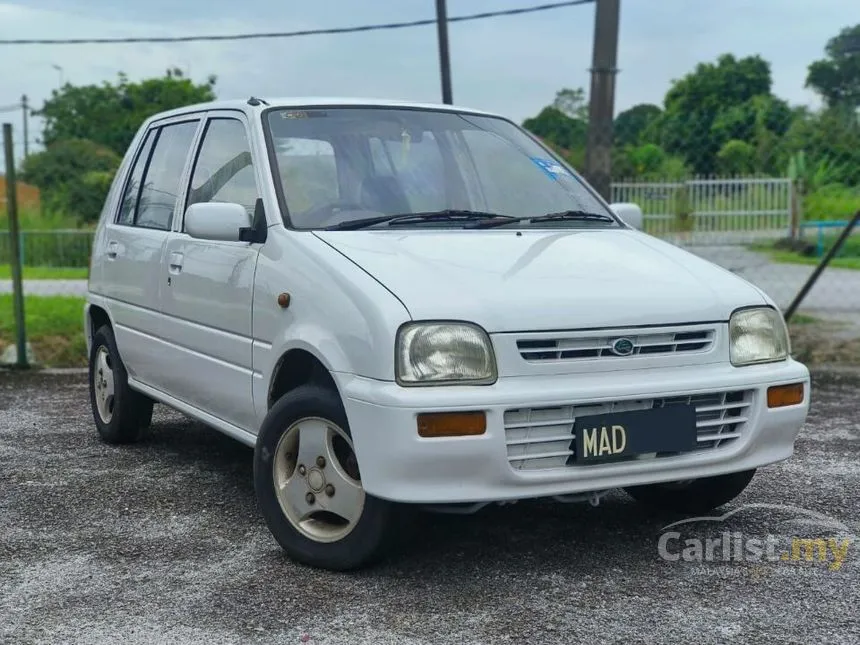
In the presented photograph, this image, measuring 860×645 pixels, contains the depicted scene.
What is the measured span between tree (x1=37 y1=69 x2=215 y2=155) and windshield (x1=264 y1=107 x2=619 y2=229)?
47862 mm

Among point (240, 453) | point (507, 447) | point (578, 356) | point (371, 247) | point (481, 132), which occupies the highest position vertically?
point (481, 132)

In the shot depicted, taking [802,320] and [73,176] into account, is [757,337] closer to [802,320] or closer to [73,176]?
[802,320]

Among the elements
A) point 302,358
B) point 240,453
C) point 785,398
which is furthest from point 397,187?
point 240,453

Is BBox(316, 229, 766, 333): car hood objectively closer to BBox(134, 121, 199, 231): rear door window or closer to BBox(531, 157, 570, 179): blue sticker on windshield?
BBox(531, 157, 570, 179): blue sticker on windshield

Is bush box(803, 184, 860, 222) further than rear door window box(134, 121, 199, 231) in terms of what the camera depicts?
Yes

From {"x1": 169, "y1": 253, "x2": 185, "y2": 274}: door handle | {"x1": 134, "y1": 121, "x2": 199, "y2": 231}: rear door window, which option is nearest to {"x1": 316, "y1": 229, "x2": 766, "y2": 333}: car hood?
{"x1": 169, "y1": 253, "x2": 185, "y2": 274}: door handle

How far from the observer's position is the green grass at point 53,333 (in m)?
9.66

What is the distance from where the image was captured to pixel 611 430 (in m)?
3.78

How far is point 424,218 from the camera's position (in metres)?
4.57

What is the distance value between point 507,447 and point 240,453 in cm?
280

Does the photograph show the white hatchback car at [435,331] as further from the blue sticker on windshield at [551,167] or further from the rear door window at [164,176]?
the rear door window at [164,176]

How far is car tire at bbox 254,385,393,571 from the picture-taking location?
3904mm

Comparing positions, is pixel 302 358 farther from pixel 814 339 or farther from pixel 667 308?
pixel 814 339

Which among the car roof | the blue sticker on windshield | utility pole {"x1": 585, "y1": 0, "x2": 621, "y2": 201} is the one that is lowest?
the blue sticker on windshield
